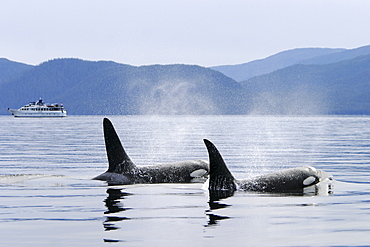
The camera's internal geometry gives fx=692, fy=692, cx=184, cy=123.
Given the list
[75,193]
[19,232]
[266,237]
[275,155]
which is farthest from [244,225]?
[275,155]

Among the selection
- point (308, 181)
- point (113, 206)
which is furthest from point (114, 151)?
point (308, 181)

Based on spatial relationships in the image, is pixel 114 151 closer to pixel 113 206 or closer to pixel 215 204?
pixel 113 206

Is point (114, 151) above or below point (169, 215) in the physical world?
above

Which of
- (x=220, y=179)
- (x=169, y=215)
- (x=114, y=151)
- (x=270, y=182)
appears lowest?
(x=169, y=215)

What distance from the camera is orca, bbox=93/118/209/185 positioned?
20984 millimetres

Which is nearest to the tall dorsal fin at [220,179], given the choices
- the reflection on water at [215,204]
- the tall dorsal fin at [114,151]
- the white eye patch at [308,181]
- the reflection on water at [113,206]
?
the reflection on water at [215,204]

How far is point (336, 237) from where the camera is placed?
1184 centimetres

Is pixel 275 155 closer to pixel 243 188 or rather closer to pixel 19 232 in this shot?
pixel 243 188

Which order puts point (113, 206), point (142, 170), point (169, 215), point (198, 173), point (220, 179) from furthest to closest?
point (142, 170) < point (198, 173) < point (220, 179) < point (113, 206) < point (169, 215)

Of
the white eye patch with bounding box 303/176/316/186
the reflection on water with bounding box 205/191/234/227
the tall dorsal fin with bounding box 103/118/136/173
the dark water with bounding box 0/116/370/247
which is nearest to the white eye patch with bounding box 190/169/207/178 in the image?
the dark water with bounding box 0/116/370/247

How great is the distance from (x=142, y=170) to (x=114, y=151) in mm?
1043

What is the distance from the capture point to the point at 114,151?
69.9ft

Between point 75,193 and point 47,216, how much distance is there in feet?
14.8

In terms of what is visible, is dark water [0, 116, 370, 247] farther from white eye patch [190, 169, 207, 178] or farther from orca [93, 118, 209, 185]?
white eye patch [190, 169, 207, 178]
